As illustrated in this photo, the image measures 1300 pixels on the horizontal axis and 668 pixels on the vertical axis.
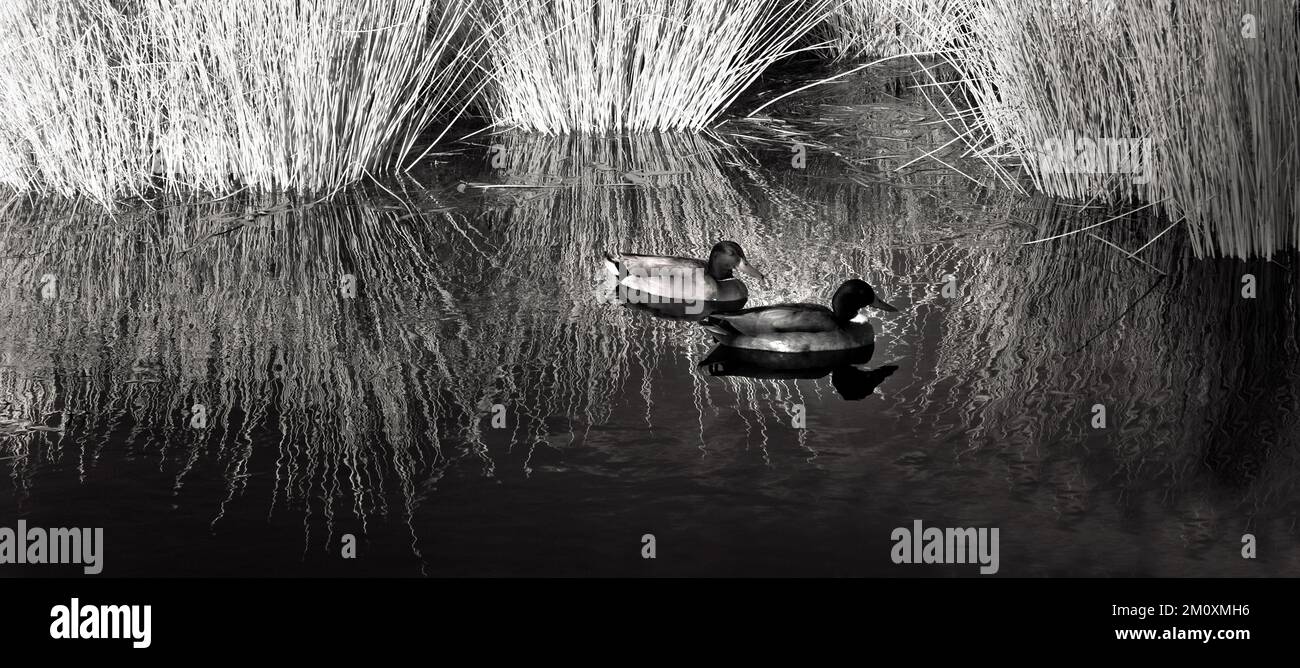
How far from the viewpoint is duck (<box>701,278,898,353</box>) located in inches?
209

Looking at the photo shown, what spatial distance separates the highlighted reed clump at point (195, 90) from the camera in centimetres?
733

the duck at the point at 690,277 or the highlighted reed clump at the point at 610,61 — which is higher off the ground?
the highlighted reed clump at the point at 610,61

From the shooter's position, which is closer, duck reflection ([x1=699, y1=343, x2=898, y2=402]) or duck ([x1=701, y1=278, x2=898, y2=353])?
duck reflection ([x1=699, y1=343, x2=898, y2=402])

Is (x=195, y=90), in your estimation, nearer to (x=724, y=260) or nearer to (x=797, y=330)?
(x=724, y=260)

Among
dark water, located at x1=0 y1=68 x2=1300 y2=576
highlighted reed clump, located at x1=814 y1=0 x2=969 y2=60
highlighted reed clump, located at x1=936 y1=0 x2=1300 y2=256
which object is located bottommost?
dark water, located at x1=0 y1=68 x2=1300 y2=576

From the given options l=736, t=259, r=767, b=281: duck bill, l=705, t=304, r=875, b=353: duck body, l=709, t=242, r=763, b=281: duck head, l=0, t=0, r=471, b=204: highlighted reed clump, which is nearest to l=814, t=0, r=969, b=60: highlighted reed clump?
l=0, t=0, r=471, b=204: highlighted reed clump

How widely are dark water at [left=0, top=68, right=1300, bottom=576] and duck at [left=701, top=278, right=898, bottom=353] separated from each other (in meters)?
0.17

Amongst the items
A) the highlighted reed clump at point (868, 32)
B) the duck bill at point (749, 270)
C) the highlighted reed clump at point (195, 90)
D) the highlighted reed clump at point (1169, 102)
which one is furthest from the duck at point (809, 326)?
the highlighted reed clump at point (868, 32)

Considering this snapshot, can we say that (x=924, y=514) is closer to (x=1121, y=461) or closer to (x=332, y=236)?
(x=1121, y=461)

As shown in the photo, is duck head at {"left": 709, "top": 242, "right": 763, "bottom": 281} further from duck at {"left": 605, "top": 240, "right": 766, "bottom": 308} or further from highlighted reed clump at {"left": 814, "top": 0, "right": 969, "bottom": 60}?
highlighted reed clump at {"left": 814, "top": 0, "right": 969, "bottom": 60}

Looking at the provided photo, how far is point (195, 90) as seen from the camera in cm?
755

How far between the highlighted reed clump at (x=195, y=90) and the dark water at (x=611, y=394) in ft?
1.06

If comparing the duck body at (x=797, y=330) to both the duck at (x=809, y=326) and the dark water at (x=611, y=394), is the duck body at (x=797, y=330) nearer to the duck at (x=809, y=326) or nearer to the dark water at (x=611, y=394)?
the duck at (x=809, y=326)

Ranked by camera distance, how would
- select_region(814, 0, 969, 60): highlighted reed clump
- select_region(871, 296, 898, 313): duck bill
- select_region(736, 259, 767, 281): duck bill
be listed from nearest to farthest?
select_region(871, 296, 898, 313): duck bill, select_region(736, 259, 767, 281): duck bill, select_region(814, 0, 969, 60): highlighted reed clump
